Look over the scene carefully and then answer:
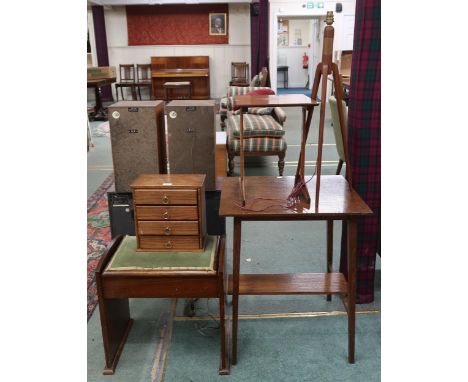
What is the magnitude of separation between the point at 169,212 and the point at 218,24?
938 centimetres

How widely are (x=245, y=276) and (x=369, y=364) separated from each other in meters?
0.71

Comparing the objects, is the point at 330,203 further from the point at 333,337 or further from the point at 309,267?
the point at 309,267

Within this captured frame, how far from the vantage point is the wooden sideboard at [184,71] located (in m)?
10.1

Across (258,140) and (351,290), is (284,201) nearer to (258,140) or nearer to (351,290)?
(351,290)

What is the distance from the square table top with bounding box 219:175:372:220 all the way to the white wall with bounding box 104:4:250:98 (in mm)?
9051

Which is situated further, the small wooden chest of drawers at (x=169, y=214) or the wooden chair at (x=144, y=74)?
the wooden chair at (x=144, y=74)

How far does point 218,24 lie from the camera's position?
34.0ft

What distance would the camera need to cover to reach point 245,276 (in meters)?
2.20

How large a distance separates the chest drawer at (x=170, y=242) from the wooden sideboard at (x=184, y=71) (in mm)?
8527

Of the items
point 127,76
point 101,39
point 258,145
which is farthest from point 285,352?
point 101,39

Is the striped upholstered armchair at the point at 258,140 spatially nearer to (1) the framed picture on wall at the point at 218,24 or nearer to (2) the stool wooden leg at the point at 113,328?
(2) the stool wooden leg at the point at 113,328

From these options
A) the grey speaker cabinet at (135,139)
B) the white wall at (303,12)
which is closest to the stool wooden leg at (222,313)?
the grey speaker cabinet at (135,139)

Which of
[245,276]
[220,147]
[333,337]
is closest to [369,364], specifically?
[333,337]

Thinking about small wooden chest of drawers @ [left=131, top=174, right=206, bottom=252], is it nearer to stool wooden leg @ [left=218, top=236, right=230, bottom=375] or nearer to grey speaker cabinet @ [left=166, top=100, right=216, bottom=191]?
stool wooden leg @ [left=218, top=236, right=230, bottom=375]
